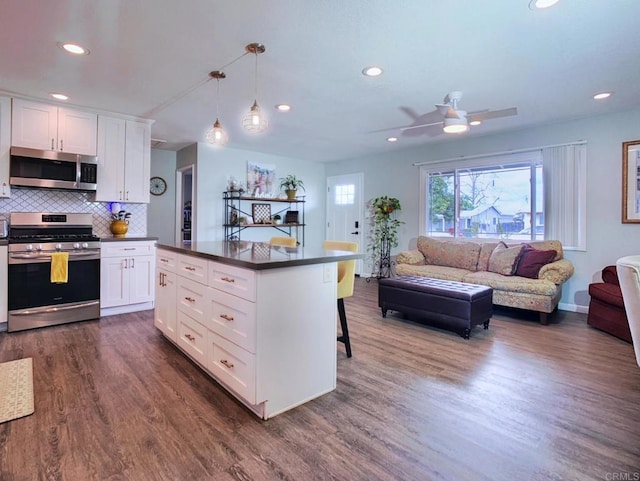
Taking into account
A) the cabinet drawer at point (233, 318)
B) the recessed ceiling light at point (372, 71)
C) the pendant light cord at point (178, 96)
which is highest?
the pendant light cord at point (178, 96)

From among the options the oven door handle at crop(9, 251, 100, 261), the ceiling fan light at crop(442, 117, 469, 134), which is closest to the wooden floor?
the oven door handle at crop(9, 251, 100, 261)

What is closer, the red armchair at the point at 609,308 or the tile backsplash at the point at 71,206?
the red armchair at the point at 609,308

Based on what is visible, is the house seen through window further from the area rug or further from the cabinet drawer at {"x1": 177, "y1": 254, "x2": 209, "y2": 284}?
the area rug

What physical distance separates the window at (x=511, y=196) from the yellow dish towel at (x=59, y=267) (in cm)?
509

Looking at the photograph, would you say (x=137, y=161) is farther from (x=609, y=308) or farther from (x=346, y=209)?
(x=609, y=308)

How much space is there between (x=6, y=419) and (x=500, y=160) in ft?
19.3

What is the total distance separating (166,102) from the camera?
382 centimetres

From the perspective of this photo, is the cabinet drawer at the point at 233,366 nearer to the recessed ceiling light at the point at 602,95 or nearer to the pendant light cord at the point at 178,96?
the pendant light cord at the point at 178,96

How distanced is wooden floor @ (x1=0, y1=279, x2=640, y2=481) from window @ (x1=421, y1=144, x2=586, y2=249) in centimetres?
197

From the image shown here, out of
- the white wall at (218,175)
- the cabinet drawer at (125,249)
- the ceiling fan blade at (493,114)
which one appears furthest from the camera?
the white wall at (218,175)

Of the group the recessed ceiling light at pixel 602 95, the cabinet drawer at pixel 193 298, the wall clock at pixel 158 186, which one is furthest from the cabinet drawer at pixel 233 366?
the wall clock at pixel 158 186

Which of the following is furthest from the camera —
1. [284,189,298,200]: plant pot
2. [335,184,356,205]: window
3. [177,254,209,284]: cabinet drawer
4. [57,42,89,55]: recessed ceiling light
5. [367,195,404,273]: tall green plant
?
[335,184,356,205]: window

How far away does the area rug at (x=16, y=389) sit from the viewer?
6.58 feet

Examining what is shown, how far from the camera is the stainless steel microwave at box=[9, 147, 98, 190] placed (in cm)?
362
